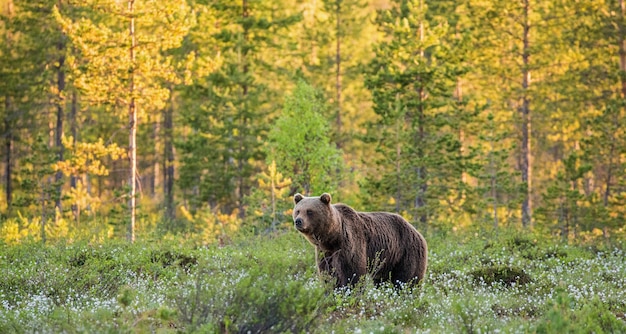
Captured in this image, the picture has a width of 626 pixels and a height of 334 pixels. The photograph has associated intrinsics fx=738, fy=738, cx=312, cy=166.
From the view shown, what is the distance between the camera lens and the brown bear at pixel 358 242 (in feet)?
32.0

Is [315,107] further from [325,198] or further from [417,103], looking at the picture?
[325,198]

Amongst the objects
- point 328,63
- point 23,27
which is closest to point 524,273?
point 23,27

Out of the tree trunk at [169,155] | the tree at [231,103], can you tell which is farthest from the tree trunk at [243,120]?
the tree trunk at [169,155]

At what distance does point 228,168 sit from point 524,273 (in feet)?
62.7

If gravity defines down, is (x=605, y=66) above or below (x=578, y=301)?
above

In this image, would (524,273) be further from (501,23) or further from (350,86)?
(350,86)

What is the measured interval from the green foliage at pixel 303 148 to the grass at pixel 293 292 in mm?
7013

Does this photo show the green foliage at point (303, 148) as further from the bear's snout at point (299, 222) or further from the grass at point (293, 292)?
the bear's snout at point (299, 222)

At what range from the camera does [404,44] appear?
25.2 m

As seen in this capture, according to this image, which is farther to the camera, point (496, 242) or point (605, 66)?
point (605, 66)

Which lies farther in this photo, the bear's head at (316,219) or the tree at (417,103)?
the tree at (417,103)

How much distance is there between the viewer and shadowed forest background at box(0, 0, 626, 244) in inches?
854

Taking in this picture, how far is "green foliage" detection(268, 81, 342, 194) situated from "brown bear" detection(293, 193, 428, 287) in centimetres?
1371

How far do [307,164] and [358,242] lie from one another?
15.4m
